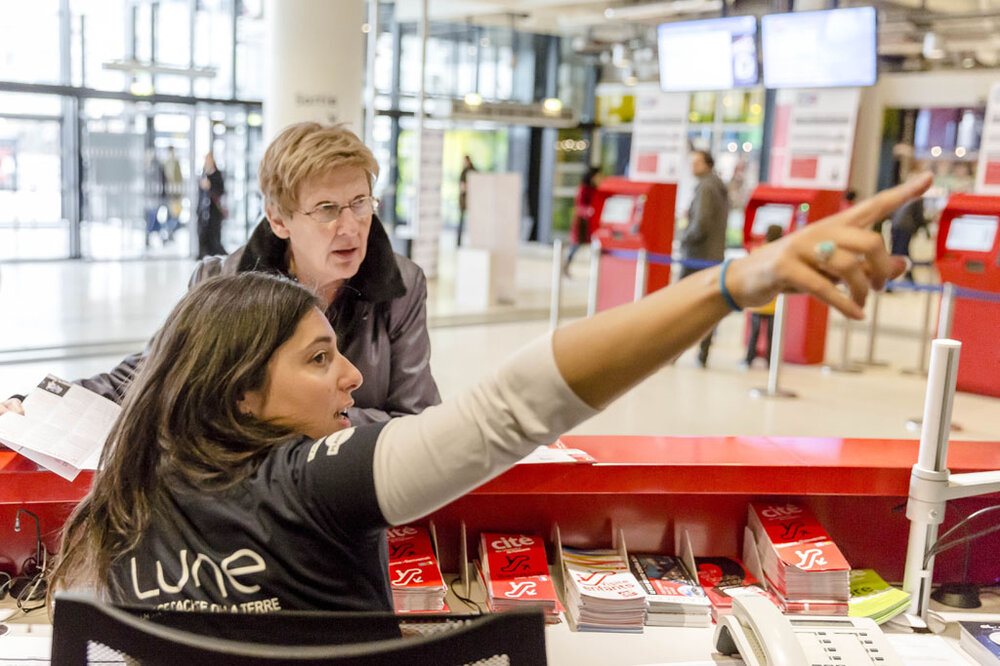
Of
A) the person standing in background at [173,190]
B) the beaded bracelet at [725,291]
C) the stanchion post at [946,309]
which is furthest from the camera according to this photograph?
the person standing in background at [173,190]

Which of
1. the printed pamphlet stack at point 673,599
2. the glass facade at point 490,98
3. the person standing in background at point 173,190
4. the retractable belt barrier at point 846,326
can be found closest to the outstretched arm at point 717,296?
the printed pamphlet stack at point 673,599

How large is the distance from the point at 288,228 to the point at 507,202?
907 centimetres

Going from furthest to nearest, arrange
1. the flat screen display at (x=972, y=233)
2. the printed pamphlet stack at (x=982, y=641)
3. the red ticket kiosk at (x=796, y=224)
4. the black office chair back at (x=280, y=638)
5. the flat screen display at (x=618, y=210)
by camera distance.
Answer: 1. the flat screen display at (x=618, y=210)
2. the red ticket kiosk at (x=796, y=224)
3. the flat screen display at (x=972, y=233)
4. the printed pamphlet stack at (x=982, y=641)
5. the black office chair back at (x=280, y=638)

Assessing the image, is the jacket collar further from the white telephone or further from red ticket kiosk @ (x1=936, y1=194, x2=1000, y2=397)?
red ticket kiosk @ (x1=936, y1=194, x2=1000, y2=397)

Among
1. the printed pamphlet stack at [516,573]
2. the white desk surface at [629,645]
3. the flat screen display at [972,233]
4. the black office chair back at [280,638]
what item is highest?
the flat screen display at [972,233]

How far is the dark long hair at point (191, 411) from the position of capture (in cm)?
123

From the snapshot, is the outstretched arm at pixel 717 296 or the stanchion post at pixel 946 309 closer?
the outstretched arm at pixel 717 296

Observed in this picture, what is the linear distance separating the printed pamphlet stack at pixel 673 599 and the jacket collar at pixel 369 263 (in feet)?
2.68

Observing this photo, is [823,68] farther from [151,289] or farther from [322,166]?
[151,289]

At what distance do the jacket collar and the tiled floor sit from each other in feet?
12.2

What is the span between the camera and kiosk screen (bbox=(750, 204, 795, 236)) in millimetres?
7930

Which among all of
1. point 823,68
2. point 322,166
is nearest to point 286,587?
point 322,166

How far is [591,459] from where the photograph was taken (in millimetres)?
1977

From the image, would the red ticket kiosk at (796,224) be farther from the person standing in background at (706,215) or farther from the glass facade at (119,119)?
the glass facade at (119,119)
